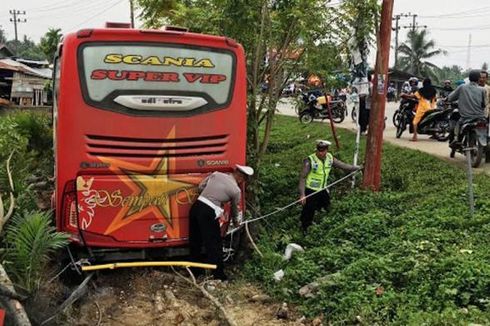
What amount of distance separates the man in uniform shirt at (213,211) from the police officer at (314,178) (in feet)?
5.36

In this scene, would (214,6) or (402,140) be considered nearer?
(214,6)

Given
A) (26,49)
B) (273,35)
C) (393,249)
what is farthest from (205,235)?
(26,49)

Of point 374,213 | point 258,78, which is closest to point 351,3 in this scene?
point 258,78

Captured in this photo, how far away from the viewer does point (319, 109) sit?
715 inches

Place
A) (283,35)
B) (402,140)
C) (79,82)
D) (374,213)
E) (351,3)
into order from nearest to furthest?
1. (79,82)
2. (374,213)
3. (351,3)
4. (283,35)
5. (402,140)

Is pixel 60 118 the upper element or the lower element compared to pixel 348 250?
upper

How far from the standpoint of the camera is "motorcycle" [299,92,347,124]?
17.8m

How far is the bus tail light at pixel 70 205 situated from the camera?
599cm

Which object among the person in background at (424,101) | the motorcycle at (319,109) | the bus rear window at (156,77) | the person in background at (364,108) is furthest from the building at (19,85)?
the bus rear window at (156,77)

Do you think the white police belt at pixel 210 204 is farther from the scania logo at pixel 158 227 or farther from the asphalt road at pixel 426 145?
the asphalt road at pixel 426 145

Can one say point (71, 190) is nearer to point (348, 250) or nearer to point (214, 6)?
point (348, 250)

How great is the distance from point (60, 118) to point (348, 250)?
139 inches

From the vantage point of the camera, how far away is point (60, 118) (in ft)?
19.4

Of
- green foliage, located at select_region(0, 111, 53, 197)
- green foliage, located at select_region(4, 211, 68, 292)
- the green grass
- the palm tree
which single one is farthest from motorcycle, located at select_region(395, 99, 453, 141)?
the palm tree
